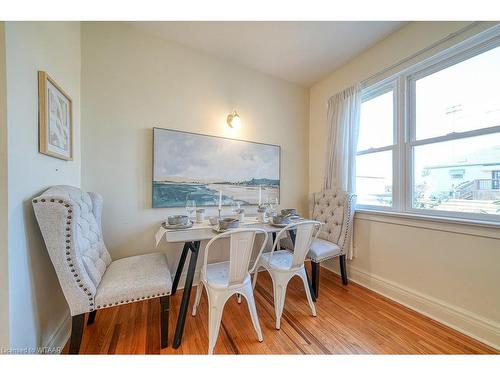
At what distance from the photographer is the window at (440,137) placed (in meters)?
1.39

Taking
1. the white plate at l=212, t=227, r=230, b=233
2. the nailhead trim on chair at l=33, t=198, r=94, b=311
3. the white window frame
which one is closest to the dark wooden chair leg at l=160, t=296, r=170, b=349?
the nailhead trim on chair at l=33, t=198, r=94, b=311

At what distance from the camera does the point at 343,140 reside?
2277 mm

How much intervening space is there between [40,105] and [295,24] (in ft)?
6.96

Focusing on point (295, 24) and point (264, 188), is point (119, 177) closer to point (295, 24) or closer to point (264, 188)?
point (264, 188)

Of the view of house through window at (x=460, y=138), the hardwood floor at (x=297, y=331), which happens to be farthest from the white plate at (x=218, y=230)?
the view of house through window at (x=460, y=138)

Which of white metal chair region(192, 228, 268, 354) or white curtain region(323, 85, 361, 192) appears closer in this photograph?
white metal chair region(192, 228, 268, 354)

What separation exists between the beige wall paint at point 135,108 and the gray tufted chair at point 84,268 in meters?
0.35

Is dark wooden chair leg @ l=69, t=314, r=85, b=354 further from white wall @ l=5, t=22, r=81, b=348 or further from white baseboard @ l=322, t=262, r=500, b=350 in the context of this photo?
white baseboard @ l=322, t=262, r=500, b=350

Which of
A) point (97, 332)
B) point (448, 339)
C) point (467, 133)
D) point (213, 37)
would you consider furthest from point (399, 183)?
point (97, 332)

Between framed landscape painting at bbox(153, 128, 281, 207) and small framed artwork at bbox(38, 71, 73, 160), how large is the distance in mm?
629

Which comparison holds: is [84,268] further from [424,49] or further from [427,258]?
[424,49]

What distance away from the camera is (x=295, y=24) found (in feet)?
5.74

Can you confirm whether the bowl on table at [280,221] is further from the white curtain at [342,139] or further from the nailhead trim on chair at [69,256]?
the nailhead trim on chair at [69,256]

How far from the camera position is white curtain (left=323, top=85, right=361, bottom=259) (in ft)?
7.13
